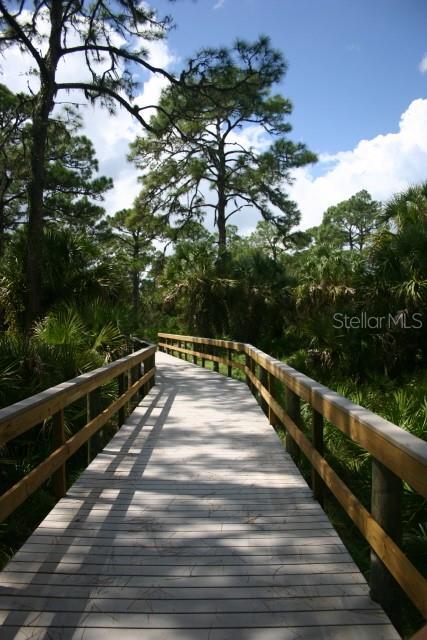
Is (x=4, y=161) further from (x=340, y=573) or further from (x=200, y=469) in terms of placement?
(x=340, y=573)

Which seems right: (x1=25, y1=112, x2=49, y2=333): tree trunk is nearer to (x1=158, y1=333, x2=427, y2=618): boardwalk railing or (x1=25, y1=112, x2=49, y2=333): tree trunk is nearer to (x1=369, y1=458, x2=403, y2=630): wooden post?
(x1=158, y1=333, x2=427, y2=618): boardwalk railing

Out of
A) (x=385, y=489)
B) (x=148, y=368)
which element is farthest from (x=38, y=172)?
(x=385, y=489)

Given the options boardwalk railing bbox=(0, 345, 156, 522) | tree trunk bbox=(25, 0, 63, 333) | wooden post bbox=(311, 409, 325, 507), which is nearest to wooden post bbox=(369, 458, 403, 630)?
wooden post bbox=(311, 409, 325, 507)

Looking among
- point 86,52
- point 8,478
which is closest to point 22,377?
point 8,478

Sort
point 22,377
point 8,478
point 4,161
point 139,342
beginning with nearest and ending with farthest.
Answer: point 8,478
point 22,377
point 139,342
point 4,161

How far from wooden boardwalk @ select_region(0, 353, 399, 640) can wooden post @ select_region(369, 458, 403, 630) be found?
74 millimetres

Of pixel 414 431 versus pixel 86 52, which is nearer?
pixel 414 431

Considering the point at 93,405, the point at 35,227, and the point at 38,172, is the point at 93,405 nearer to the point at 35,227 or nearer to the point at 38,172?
the point at 35,227

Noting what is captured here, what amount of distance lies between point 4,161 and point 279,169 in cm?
1606

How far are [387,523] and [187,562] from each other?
48.1 inches

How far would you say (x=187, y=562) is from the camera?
2979 mm

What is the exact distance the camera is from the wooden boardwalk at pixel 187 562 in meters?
2.39

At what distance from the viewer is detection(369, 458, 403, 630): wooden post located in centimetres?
240

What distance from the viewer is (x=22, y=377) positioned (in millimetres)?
6406
